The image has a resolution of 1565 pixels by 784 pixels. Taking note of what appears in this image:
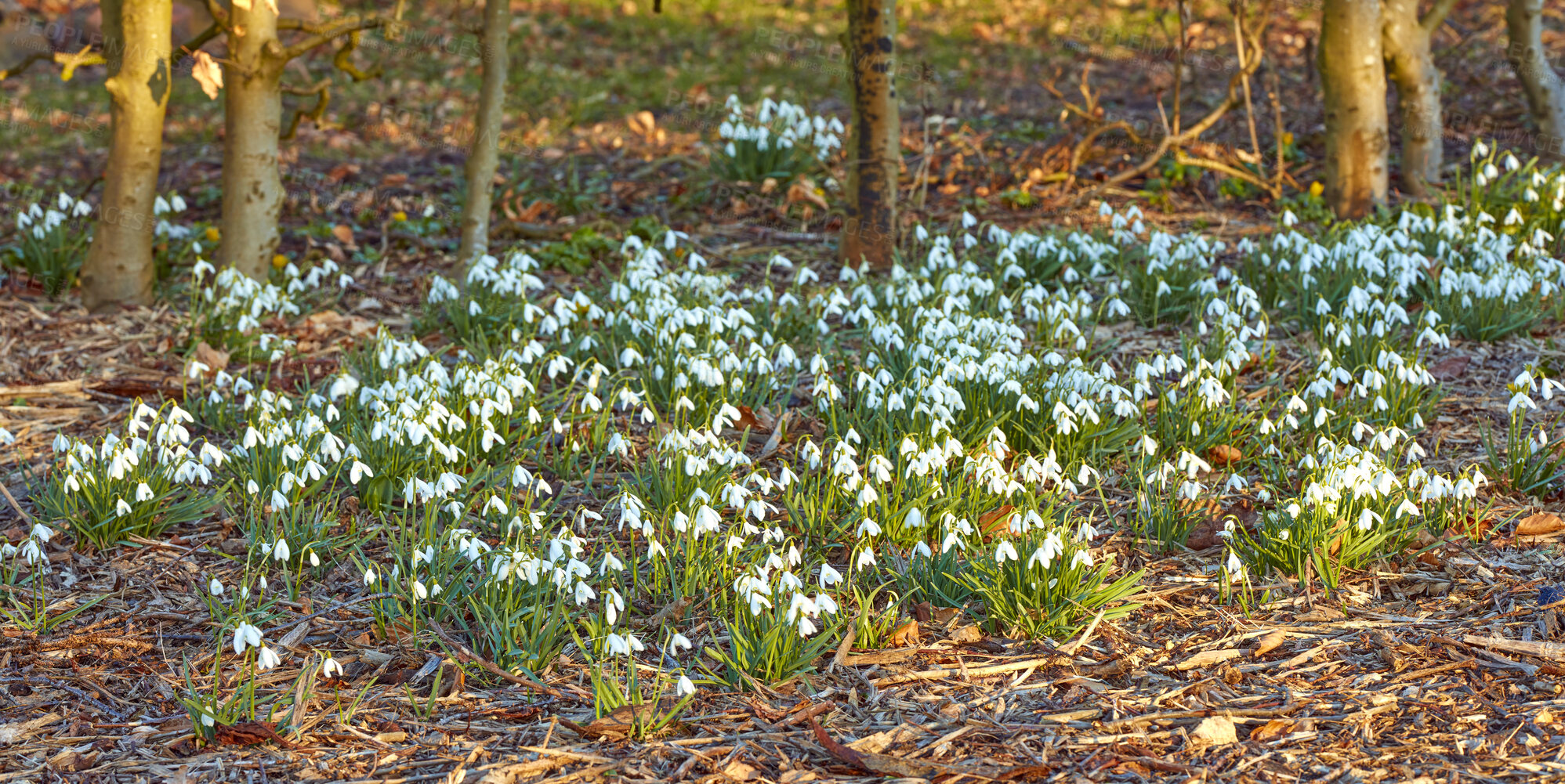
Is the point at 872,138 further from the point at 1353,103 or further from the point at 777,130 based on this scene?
the point at 1353,103

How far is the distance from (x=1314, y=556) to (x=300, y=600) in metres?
2.73

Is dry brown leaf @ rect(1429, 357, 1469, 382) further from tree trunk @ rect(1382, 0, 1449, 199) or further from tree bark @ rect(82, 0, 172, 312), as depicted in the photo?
tree bark @ rect(82, 0, 172, 312)

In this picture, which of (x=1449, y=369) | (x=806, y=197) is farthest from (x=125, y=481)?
(x=1449, y=369)

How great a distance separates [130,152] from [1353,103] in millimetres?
5929

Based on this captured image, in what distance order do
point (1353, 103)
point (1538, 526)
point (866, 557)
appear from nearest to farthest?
point (866, 557)
point (1538, 526)
point (1353, 103)

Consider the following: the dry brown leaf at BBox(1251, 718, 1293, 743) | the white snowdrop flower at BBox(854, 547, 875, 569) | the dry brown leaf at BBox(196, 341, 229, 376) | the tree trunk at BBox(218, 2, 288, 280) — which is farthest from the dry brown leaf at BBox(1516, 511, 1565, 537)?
the tree trunk at BBox(218, 2, 288, 280)

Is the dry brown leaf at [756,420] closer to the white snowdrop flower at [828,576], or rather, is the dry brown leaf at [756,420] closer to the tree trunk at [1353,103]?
the white snowdrop flower at [828,576]

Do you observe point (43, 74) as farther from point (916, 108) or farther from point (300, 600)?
point (300, 600)

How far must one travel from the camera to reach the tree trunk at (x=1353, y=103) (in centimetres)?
613

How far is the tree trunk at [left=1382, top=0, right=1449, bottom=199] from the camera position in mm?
6480

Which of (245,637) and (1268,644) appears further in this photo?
(1268,644)

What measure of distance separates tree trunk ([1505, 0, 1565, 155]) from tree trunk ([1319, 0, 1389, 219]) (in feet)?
3.54

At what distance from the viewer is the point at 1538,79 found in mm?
6887

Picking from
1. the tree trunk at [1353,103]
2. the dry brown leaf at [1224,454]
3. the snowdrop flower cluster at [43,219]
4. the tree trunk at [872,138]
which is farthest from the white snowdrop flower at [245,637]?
the tree trunk at [1353,103]
